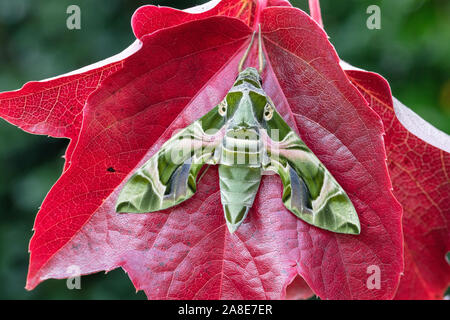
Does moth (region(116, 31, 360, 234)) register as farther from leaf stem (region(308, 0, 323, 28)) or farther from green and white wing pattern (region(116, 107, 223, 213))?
leaf stem (region(308, 0, 323, 28))

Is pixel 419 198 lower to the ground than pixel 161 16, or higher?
lower

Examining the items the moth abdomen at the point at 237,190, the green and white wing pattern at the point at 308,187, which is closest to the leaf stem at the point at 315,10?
the green and white wing pattern at the point at 308,187

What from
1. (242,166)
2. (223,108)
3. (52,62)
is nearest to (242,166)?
(242,166)

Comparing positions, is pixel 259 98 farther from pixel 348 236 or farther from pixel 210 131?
pixel 348 236

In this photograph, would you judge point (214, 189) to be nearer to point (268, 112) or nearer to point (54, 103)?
point (268, 112)

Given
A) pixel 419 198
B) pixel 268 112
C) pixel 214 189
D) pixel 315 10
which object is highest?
pixel 315 10

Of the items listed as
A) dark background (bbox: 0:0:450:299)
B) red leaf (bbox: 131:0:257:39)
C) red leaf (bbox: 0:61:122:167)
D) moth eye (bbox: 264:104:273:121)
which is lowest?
dark background (bbox: 0:0:450:299)

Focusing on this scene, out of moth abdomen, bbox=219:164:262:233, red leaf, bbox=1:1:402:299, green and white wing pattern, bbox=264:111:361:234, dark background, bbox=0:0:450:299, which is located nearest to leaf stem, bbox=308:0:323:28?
red leaf, bbox=1:1:402:299
